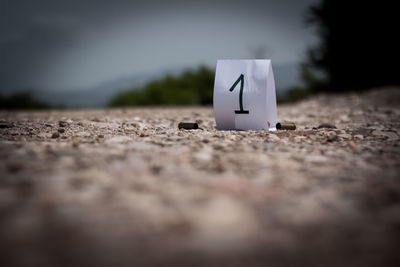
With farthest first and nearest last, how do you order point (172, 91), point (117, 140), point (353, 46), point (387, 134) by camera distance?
1. point (172, 91)
2. point (353, 46)
3. point (387, 134)
4. point (117, 140)

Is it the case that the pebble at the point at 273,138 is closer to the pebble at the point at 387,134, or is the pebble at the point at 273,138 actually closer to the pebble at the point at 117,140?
the pebble at the point at 387,134

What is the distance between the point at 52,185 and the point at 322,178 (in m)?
1.35

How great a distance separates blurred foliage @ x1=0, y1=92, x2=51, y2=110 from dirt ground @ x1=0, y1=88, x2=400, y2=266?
1193cm

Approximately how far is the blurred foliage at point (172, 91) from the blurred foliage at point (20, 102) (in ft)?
10.9

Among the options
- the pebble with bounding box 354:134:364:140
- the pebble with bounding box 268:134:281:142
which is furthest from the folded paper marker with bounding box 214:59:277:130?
the pebble with bounding box 354:134:364:140

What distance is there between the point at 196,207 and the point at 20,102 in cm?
1395

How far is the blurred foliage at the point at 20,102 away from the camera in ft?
43.6

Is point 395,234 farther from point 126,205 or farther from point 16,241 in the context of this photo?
point 16,241

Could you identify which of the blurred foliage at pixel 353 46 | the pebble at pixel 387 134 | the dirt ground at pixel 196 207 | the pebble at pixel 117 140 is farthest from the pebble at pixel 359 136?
the blurred foliage at pixel 353 46

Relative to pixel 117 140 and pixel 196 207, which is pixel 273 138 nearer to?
pixel 117 140

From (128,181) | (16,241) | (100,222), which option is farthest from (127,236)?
(128,181)

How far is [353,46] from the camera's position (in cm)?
1341

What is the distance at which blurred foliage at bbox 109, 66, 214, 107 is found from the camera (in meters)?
15.6

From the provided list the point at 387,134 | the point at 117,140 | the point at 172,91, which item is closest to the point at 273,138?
the point at 387,134
